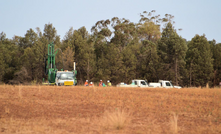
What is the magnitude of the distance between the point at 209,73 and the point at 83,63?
25077 millimetres

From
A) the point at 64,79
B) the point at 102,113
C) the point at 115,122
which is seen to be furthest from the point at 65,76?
the point at 115,122

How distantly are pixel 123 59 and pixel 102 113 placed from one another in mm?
46885

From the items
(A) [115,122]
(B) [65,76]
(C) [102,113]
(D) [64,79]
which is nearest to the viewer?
(A) [115,122]

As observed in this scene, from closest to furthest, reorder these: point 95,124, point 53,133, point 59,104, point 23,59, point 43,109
→ 1. point 53,133
2. point 95,124
3. point 43,109
4. point 59,104
5. point 23,59

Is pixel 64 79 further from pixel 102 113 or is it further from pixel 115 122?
pixel 115 122

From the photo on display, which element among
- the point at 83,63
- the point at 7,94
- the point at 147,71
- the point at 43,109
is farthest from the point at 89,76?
the point at 43,109

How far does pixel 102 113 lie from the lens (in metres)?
16.7

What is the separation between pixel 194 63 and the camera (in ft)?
185

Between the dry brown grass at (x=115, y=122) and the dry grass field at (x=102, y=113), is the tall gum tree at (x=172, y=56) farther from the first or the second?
the dry brown grass at (x=115, y=122)

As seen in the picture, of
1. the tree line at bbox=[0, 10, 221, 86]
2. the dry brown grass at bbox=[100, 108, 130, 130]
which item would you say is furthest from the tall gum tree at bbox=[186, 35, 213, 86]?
the dry brown grass at bbox=[100, 108, 130, 130]

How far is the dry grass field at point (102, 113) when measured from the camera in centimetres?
1311

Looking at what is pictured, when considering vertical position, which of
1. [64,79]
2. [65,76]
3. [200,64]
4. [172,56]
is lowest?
[64,79]

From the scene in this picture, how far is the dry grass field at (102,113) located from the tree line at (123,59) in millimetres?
29387

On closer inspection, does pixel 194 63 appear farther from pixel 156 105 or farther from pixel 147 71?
pixel 156 105
